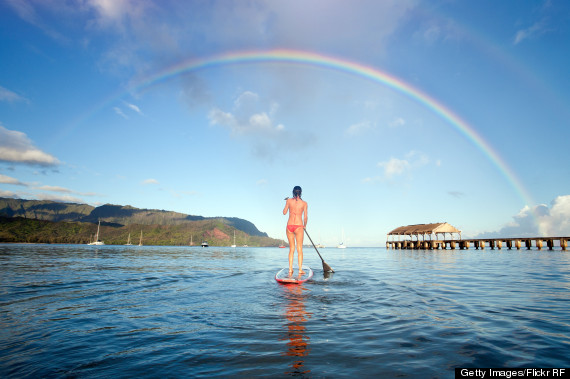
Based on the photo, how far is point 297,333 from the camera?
409 centimetres

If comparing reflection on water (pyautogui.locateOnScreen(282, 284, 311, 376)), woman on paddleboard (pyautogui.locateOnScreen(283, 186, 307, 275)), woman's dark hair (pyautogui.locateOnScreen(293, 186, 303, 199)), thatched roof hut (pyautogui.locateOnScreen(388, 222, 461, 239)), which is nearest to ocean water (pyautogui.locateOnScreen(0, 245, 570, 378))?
reflection on water (pyautogui.locateOnScreen(282, 284, 311, 376))

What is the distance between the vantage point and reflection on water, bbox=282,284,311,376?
115 inches

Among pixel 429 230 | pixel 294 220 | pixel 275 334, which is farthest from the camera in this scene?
pixel 429 230

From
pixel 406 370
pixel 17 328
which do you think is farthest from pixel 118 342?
pixel 406 370

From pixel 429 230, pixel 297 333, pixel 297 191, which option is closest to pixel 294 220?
pixel 297 191

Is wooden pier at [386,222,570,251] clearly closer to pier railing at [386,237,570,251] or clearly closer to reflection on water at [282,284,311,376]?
pier railing at [386,237,570,251]

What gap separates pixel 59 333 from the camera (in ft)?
13.3

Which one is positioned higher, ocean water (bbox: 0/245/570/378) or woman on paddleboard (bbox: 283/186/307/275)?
woman on paddleboard (bbox: 283/186/307/275)

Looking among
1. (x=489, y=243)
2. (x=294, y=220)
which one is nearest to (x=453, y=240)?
(x=489, y=243)

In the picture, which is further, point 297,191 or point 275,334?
point 297,191

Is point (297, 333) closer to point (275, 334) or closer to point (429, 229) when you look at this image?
point (275, 334)

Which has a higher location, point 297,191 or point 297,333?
point 297,191

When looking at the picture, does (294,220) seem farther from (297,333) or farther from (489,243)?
(489,243)

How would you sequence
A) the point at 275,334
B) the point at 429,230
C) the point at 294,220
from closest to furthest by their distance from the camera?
the point at 275,334, the point at 294,220, the point at 429,230
